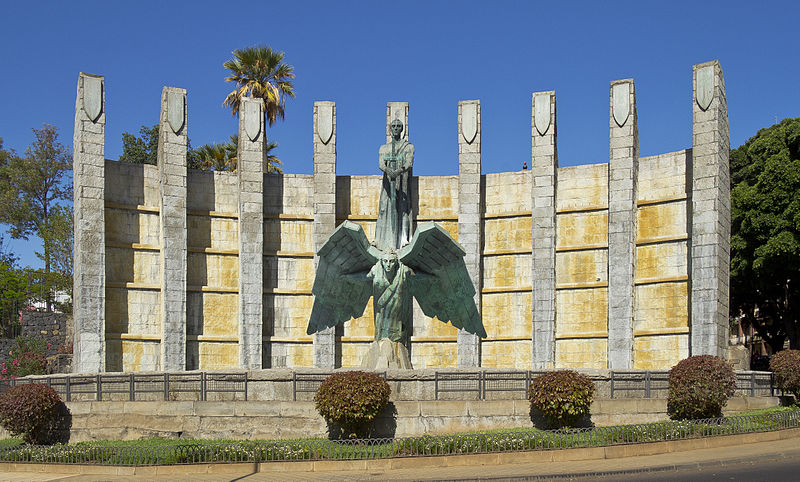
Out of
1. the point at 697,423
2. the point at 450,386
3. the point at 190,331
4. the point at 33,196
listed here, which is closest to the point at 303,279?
the point at 190,331

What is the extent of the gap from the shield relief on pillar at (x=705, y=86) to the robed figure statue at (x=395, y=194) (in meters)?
12.7

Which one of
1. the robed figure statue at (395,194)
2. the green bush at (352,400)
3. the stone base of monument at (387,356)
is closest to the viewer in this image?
the green bush at (352,400)

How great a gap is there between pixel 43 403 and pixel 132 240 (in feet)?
41.5

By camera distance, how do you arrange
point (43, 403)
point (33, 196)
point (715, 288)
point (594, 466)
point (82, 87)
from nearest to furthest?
1. point (594, 466)
2. point (43, 403)
3. point (715, 288)
4. point (82, 87)
5. point (33, 196)

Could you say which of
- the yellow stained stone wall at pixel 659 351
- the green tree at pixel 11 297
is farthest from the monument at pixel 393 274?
the green tree at pixel 11 297

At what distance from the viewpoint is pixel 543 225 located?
1473 inches

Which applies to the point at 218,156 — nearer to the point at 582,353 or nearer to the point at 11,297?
the point at 11,297

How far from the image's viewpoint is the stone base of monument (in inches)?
1088

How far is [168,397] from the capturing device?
86.6ft

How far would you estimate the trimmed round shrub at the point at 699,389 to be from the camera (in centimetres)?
2527

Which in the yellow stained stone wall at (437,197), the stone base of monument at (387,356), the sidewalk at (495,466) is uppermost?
the yellow stained stone wall at (437,197)

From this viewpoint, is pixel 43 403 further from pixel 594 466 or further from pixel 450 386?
pixel 594 466

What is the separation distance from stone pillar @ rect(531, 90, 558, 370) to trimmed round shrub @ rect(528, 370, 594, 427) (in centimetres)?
1168

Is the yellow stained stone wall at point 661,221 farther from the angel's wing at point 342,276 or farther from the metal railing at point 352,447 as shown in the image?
the metal railing at point 352,447
